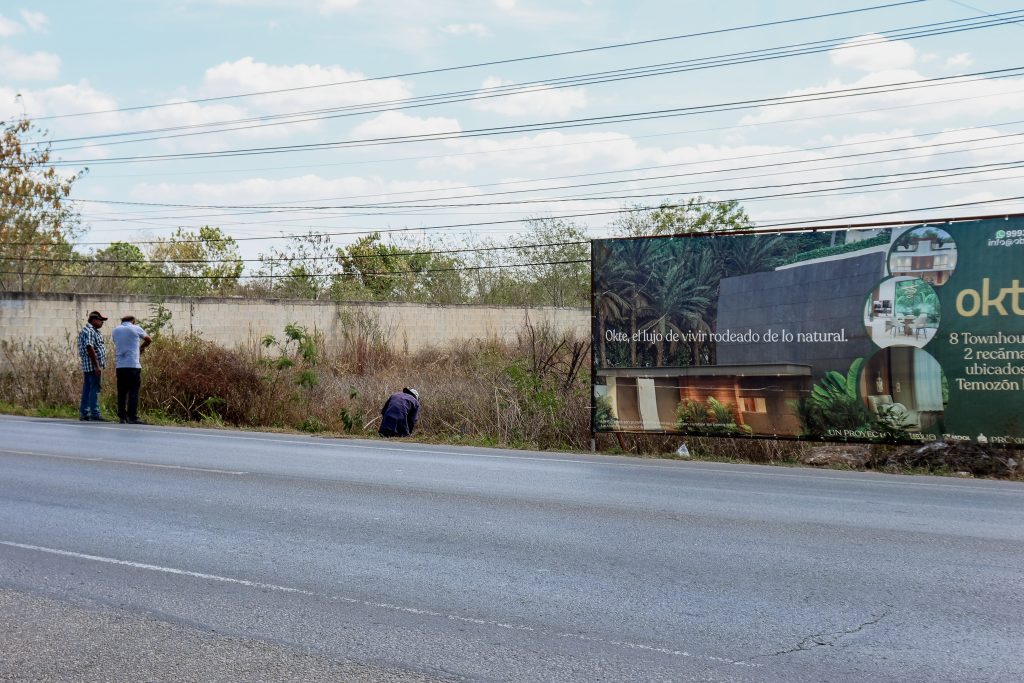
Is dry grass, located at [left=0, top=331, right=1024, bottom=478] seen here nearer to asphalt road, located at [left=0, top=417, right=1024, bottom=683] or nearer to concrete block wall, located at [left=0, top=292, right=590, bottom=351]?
concrete block wall, located at [left=0, top=292, right=590, bottom=351]

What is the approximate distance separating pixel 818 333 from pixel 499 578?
30.5ft

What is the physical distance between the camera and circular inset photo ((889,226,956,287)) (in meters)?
14.0

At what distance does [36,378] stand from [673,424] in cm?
1512

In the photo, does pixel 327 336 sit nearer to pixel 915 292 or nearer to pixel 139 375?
pixel 139 375

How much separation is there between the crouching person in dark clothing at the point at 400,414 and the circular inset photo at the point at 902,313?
24.8 feet

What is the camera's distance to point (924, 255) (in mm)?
14102

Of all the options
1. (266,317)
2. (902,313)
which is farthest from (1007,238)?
(266,317)

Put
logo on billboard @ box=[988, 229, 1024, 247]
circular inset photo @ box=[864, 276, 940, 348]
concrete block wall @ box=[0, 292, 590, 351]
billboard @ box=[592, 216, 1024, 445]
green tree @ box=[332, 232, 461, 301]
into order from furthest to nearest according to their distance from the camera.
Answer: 1. green tree @ box=[332, 232, 461, 301]
2. concrete block wall @ box=[0, 292, 590, 351]
3. circular inset photo @ box=[864, 276, 940, 348]
4. billboard @ box=[592, 216, 1024, 445]
5. logo on billboard @ box=[988, 229, 1024, 247]

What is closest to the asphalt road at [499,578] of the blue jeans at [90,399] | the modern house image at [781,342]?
the modern house image at [781,342]

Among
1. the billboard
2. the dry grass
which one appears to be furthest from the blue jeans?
the billboard

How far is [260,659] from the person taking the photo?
5176 millimetres

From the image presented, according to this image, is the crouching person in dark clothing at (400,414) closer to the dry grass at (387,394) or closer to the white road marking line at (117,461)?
the dry grass at (387,394)

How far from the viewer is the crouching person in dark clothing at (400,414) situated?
17641 mm

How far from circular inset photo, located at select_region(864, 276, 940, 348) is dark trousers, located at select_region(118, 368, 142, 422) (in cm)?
1291
